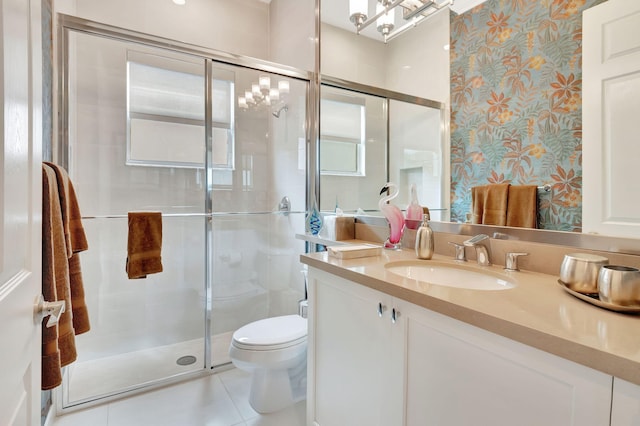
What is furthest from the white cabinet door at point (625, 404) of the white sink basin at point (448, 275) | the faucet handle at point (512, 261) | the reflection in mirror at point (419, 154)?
the reflection in mirror at point (419, 154)

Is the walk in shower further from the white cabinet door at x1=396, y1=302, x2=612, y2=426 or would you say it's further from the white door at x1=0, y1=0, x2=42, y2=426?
the white cabinet door at x1=396, y1=302, x2=612, y2=426

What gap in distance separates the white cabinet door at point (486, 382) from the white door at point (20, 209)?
0.90 metres

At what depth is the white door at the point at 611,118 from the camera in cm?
89

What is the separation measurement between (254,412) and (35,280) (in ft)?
4.59

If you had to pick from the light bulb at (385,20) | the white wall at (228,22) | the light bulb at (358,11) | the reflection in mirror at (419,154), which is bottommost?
the reflection in mirror at (419,154)

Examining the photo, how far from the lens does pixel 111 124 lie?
222cm

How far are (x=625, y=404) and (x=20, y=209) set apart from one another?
3.80 ft

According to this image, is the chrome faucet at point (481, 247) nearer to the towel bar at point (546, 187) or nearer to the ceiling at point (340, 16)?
the towel bar at point (546, 187)

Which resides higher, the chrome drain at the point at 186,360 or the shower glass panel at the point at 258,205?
the shower glass panel at the point at 258,205

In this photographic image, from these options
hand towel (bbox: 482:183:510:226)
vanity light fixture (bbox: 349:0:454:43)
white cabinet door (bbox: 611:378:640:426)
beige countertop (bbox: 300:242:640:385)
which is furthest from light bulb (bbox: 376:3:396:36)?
white cabinet door (bbox: 611:378:640:426)

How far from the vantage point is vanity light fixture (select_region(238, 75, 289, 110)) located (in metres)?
2.55

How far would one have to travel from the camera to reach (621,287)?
71 centimetres

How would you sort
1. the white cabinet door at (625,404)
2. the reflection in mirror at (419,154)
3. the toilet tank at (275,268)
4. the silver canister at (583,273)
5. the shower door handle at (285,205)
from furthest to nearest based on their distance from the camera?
1. the toilet tank at (275,268)
2. the shower door handle at (285,205)
3. the reflection in mirror at (419,154)
4. the silver canister at (583,273)
5. the white cabinet door at (625,404)

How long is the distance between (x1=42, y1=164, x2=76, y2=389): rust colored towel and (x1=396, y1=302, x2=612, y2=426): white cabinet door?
1.01 metres
